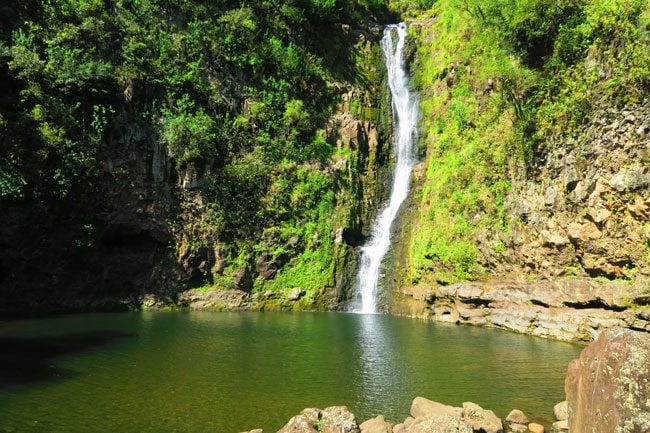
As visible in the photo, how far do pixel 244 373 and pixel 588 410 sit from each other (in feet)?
30.4

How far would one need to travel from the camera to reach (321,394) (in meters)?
11.3

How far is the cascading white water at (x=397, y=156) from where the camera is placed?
29.9 metres

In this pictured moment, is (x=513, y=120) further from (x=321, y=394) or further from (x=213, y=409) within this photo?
(x=213, y=409)

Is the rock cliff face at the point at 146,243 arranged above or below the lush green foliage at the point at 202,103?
below

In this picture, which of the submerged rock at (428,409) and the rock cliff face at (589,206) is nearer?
the submerged rock at (428,409)

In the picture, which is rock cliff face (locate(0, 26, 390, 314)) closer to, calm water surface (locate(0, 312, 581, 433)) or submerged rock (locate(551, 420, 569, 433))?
calm water surface (locate(0, 312, 581, 433))

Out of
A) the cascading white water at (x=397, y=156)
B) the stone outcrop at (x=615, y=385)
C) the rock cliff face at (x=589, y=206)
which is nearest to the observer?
the stone outcrop at (x=615, y=385)

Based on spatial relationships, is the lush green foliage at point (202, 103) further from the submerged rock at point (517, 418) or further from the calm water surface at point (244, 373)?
the submerged rock at point (517, 418)

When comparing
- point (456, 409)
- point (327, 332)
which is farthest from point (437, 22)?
point (456, 409)

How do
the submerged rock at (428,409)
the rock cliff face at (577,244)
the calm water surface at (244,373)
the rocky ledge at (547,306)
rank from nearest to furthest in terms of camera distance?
the submerged rock at (428,409) → the calm water surface at (244,373) → the rocky ledge at (547,306) → the rock cliff face at (577,244)

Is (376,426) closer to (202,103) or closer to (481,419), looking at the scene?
(481,419)

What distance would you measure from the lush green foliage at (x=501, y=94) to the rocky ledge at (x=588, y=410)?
1471 centimetres

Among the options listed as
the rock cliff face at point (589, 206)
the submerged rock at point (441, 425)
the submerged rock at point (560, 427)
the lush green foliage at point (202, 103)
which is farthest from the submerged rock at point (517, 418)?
the lush green foliage at point (202, 103)

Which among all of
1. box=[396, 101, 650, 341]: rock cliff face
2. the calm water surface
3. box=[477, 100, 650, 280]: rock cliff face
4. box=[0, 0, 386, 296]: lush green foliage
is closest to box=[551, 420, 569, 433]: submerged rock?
the calm water surface
